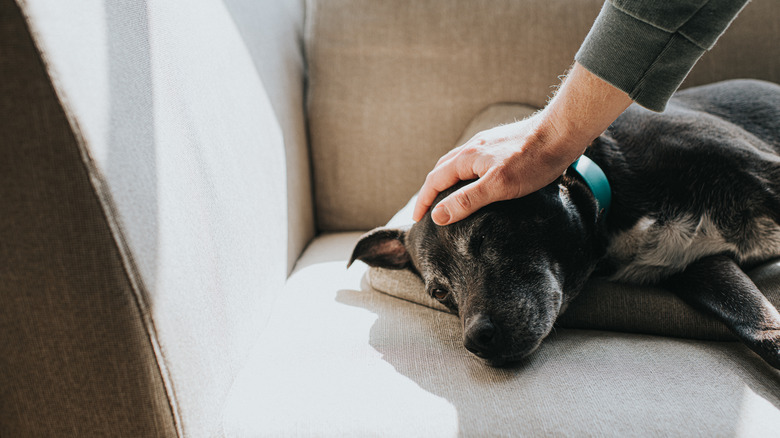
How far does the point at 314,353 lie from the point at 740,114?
197 centimetres

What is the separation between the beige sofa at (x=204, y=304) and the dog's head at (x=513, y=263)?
0.30 ft

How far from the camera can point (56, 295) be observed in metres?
1.01

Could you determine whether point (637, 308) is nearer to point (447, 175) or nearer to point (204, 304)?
point (447, 175)

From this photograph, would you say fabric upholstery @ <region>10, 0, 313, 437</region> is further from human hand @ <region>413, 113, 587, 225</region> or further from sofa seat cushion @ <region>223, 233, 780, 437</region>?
human hand @ <region>413, 113, 587, 225</region>

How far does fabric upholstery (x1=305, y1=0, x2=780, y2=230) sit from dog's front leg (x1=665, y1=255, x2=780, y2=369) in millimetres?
1132

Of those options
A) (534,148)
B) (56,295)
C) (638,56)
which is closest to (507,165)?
(534,148)

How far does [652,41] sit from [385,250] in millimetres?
1118

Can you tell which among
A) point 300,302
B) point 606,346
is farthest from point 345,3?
point 606,346

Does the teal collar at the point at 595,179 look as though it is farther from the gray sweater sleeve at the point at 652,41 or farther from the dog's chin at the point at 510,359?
the dog's chin at the point at 510,359

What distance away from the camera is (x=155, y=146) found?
46.8 inches

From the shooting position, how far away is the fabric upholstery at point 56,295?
936 millimetres

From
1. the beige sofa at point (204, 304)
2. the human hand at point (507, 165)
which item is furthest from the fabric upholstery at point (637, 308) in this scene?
the human hand at point (507, 165)

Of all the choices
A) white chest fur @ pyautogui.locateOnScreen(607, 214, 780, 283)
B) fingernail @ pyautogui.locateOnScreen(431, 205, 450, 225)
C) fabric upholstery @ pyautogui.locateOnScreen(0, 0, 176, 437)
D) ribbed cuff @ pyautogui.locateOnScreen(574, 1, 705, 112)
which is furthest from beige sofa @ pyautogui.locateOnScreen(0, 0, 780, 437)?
ribbed cuff @ pyautogui.locateOnScreen(574, 1, 705, 112)

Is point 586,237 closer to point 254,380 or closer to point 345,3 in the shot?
point 254,380
